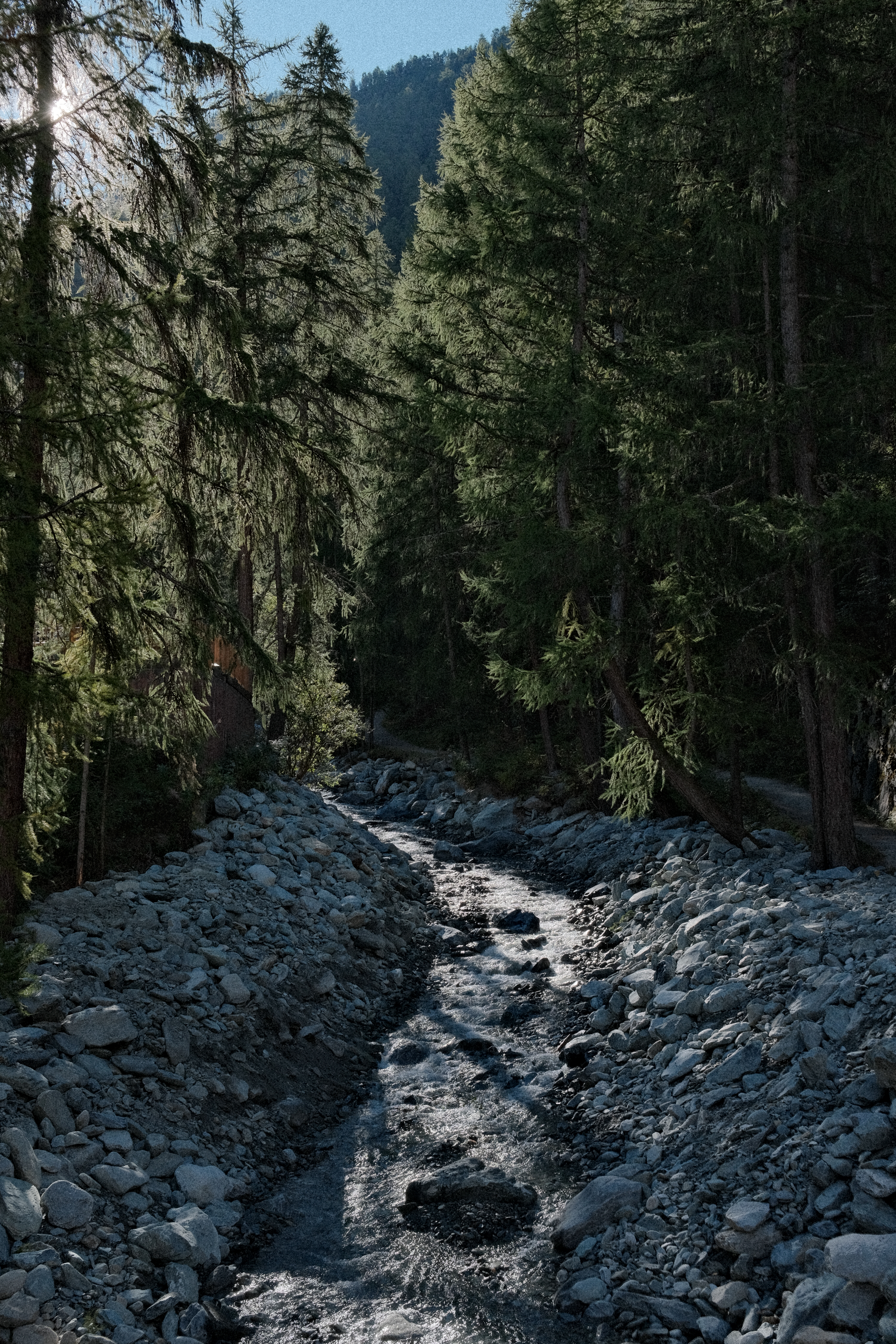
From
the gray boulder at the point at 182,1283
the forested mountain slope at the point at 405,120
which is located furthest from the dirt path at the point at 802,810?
the forested mountain slope at the point at 405,120

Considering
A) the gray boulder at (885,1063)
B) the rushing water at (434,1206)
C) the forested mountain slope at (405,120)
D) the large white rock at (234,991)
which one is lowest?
the rushing water at (434,1206)

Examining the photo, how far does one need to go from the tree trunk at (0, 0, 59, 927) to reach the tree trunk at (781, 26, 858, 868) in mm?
7187

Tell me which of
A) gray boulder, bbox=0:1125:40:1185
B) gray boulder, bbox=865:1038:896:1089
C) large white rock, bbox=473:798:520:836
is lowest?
gray boulder, bbox=0:1125:40:1185

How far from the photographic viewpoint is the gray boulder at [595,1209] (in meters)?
6.11

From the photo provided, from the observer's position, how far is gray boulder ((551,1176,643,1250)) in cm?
611

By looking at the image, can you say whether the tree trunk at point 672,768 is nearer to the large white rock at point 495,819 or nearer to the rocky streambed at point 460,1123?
the rocky streambed at point 460,1123

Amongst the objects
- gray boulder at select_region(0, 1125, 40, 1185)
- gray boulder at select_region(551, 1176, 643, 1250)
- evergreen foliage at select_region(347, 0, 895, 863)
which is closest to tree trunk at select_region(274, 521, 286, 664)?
evergreen foliage at select_region(347, 0, 895, 863)

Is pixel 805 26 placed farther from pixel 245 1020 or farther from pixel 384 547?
pixel 384 547

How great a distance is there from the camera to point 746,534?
33.1 feet

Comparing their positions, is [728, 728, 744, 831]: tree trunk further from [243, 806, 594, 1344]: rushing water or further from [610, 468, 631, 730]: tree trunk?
[243, 806, 594, 1344]: rushing water

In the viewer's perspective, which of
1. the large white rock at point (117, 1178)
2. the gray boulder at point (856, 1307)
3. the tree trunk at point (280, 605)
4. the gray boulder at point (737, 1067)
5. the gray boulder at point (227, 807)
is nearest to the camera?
the gray boulder at point (856, 1307)

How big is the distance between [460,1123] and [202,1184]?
2.27 metres

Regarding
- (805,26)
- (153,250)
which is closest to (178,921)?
(153,250)

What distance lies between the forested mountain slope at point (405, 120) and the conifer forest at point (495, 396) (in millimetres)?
42669
